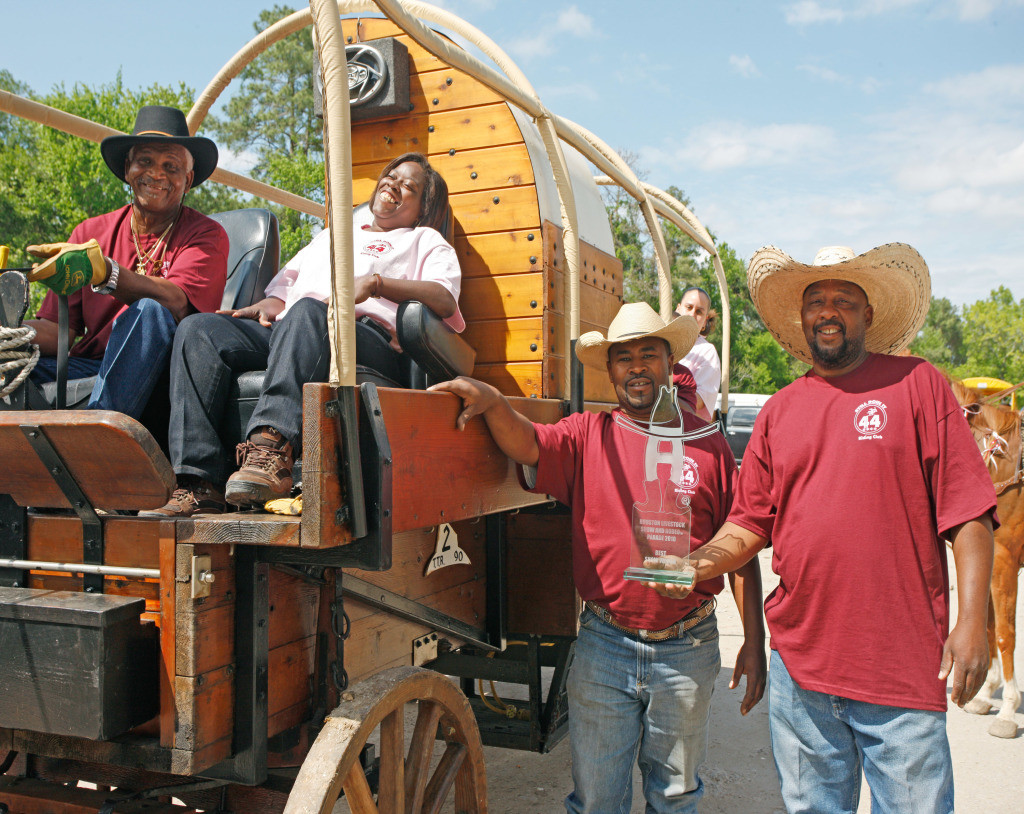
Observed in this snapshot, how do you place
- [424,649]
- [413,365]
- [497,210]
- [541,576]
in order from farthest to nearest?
1. [497,210]
2. [541,576]
3. [413,365]
4. [424,649]

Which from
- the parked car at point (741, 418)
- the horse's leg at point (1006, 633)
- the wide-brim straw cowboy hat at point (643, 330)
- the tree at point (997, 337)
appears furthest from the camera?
the tree at point (997, 337)

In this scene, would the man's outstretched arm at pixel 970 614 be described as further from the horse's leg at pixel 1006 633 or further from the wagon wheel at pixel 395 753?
the horse's leg at pixel 1006 633

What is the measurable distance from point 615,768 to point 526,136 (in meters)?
2.43

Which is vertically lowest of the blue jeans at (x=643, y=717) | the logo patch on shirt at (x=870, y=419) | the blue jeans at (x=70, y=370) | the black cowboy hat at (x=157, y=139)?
the blue jeans at (x=643, y=717)

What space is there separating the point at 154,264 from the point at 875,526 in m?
2.44

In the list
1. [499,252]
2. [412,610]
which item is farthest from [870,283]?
[412,610]

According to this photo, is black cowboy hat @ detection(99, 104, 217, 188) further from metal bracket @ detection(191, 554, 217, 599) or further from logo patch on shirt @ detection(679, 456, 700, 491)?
logo patch on shirt @ detection(679, 456, 700, 491)

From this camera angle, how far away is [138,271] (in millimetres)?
2875

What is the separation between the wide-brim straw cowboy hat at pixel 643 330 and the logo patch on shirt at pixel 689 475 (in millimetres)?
406

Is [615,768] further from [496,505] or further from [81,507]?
[81,507]

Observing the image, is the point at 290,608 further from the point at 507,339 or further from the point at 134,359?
the point at 507,339

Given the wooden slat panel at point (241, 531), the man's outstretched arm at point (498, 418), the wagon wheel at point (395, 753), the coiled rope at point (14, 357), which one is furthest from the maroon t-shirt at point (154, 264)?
the wagon wheel at point (395, 753)

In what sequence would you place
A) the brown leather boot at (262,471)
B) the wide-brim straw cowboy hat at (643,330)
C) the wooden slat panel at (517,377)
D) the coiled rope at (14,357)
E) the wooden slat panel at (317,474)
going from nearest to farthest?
the wooden slat panel at (317,474), the brown leather boot at (262,471), the coiled rope at (14,357), the wide-brim straw cowboy hat at (643,330), the wooden slat panel at (517,377)

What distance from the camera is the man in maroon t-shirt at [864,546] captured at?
1976mm
